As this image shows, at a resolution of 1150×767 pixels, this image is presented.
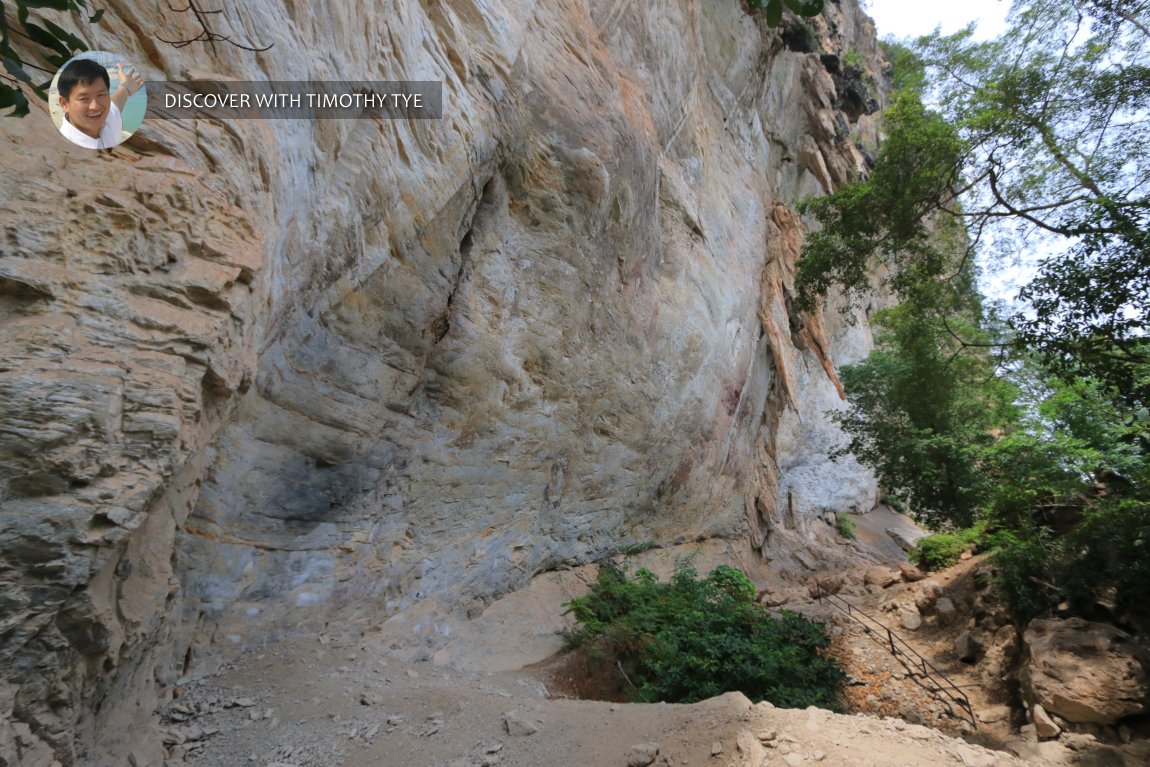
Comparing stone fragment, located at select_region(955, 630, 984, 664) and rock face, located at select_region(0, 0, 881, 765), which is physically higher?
rock face, located at select_region(0, 0, 881, 765)

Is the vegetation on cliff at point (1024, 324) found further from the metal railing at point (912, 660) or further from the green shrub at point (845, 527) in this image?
the green shrub at point (845, 527)

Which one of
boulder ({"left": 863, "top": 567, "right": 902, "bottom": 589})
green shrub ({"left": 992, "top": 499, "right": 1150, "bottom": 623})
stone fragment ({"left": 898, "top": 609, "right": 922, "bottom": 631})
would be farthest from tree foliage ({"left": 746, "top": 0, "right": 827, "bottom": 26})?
boulder ({"left": 863, "top": 567, "right": 902, "bottom": 589})

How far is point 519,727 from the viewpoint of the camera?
4734 millimetres

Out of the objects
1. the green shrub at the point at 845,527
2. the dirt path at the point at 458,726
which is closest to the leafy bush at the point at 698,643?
the dirt path at the point at 458,726

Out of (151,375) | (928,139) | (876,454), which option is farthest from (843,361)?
(151,375)

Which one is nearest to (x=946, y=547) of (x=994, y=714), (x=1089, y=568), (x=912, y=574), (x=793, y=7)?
(x=912, y=574)

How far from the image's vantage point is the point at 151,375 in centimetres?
304

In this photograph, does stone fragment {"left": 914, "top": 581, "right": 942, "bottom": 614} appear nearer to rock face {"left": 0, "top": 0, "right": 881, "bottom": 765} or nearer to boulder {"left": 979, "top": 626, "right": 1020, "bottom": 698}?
boulder {"left": 979, "top": 626, "right": 1020, "bottom": 698}

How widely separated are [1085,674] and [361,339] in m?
8.62

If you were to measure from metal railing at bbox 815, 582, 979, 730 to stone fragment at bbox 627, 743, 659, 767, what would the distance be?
4.95m

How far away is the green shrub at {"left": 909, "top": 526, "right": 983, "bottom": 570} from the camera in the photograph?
10.7 meters

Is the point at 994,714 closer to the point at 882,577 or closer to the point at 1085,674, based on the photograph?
the point at 1085,674

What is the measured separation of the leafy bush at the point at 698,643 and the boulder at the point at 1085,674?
2.10 m

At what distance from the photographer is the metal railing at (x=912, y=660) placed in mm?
7020
